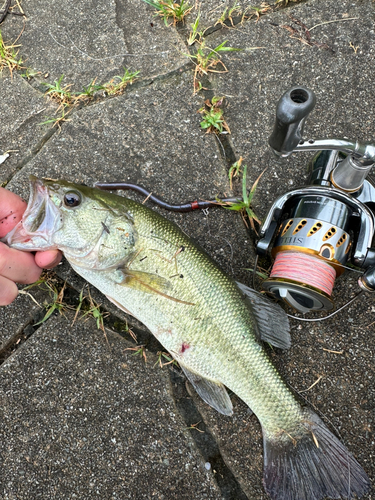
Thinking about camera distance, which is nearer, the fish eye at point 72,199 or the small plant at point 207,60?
the fish eye at point 72,199

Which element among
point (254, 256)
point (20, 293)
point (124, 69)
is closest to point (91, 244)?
point (20, 293)

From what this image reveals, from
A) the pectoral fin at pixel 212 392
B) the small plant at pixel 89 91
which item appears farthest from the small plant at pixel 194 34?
the pectoral fin at pixel 212 392

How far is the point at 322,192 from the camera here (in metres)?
2.45

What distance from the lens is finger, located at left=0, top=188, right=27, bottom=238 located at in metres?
2.64

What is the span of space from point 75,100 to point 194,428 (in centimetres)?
294

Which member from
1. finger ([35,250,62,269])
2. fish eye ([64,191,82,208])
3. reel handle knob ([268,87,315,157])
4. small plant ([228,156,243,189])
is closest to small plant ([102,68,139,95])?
small plant ([228,156,243,189])

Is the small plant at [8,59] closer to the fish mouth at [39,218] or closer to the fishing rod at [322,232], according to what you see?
the fish mouth at [39,218]

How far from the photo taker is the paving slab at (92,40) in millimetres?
3383

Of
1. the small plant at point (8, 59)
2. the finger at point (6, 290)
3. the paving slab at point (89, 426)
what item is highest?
the small plant at point (8, 59)

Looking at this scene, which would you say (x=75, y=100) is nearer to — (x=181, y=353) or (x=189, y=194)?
(x=189, y=194)

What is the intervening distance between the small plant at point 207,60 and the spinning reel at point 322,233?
4.57 ft

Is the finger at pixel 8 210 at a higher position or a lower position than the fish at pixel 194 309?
higher

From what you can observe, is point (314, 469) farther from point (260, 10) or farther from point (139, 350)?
point (260, 10)

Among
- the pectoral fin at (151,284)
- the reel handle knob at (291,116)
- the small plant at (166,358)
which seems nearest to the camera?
the reel handle knob at (291,116)
